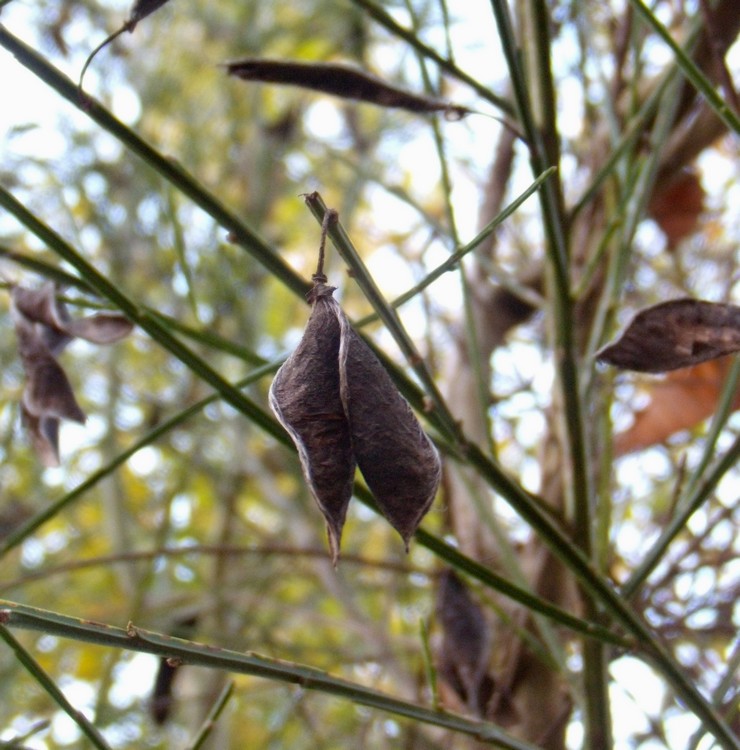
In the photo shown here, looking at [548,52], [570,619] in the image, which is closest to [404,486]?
[570,619]

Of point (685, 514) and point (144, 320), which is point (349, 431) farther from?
point (685, 514)

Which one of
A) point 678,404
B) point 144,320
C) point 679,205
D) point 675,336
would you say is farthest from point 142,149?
point 679,205

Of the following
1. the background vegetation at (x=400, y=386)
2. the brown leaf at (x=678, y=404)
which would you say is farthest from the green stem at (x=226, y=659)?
the brown leaf at (x=678, y=404)

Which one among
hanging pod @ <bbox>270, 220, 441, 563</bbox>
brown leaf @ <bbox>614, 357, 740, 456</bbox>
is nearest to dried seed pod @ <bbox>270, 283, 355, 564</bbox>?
hanging pod @ <bbox>270, 220, 441, 563</bbox>

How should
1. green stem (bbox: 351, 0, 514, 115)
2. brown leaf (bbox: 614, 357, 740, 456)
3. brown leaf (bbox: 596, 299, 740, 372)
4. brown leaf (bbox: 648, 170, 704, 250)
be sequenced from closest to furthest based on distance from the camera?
brown leaf (bbox: 596, 299, 740, 372), green stem (bbox: 351, 0, 514, 115), brown leaf (bbox: 614, 357, 740, 456), brown leaf (bbox: 648, 170, 704, 250)

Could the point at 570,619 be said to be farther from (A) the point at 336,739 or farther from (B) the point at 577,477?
(A) the point at 336,739

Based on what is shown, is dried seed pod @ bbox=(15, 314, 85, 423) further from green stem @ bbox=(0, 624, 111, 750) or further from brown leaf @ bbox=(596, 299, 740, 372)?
brown leaf @ bbox=(596, 299, 740, 372)
